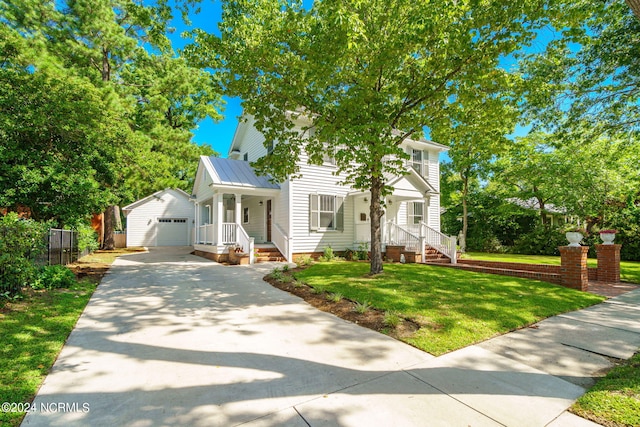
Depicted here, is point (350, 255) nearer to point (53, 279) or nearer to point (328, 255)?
point (328, 255)

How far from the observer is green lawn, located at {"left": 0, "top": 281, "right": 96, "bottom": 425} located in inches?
115

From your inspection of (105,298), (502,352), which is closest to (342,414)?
(502,352)

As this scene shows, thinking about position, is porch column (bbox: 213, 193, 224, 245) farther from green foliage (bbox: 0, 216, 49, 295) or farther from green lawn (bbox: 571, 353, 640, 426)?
green lawn (bbox: 571, 353, 640, 426)

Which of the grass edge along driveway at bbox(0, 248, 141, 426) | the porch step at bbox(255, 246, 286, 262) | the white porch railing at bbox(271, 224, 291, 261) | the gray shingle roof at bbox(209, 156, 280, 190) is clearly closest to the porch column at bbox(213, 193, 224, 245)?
the gray shingle roof at bbox(209, 156, 280, 190)

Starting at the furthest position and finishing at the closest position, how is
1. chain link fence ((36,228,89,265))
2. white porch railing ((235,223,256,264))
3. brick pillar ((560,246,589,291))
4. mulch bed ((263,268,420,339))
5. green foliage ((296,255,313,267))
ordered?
white porch railing ((235,223,256,264)), green foliage ((296,255,313,267)), chain link fence ((36,228,89,265)), brick pillar ((560,246,589,291)), mulch bed ((263,268,420,339))

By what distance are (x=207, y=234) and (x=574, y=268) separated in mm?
14236

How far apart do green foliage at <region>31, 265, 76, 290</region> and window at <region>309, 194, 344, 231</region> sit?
8483mm

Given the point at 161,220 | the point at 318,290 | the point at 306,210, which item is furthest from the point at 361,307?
the point at 161,220

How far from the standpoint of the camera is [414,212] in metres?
16.2

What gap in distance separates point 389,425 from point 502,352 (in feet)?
7.75

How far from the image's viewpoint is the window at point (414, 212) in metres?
16.0

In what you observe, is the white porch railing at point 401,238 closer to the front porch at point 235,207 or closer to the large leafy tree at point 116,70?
the front porch at point 235,207

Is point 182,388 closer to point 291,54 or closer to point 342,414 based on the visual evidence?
point 342,414

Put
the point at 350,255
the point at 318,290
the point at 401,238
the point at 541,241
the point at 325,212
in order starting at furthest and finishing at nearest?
the point at 541,241, the point at 325,212, the point at 350,255, the point at 401,238, the point at 318,290
